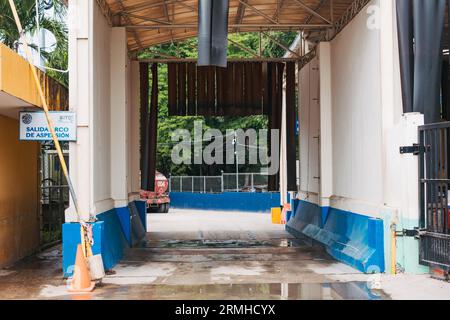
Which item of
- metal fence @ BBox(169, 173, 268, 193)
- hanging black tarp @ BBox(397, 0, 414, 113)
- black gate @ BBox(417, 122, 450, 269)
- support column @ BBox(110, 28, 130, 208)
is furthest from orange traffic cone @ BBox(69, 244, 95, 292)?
metal fence @ BBox(169, 173, 268, 193)

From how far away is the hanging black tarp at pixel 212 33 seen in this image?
10766 millimetres

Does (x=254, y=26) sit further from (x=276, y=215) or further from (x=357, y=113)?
(x=276, y=215)

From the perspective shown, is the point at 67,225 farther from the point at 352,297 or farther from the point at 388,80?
the point at 388,80

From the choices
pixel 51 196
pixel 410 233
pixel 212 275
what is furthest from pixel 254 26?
pixel 410 233

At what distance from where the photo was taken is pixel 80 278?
9.25 m

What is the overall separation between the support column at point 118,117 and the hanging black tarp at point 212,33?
405 centimetres

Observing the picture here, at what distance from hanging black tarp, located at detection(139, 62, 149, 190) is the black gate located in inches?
376

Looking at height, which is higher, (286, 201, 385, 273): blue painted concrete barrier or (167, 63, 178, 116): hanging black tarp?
(167, 63, 178, 116): hanging black tarp

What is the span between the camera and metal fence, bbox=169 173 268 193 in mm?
36031

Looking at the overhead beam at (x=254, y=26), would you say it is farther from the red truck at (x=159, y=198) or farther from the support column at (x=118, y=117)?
the red truck at (x=159, y=198)

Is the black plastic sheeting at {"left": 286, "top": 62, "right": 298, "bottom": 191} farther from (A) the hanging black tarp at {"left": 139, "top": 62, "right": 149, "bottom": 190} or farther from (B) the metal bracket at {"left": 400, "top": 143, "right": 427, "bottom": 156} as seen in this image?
(B) the metal bracket at {"left": 400, "top": 143, "right": 427, "bottom": 156}

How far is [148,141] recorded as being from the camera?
1789 cm

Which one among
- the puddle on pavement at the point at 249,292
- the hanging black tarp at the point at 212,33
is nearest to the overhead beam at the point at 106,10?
the hanging black tarp at the point at 212,33

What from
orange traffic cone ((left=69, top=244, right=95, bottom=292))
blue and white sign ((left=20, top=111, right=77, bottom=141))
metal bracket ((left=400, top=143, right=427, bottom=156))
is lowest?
orange traffic cone ((left=69, top=244, right=95, bottom=292))
